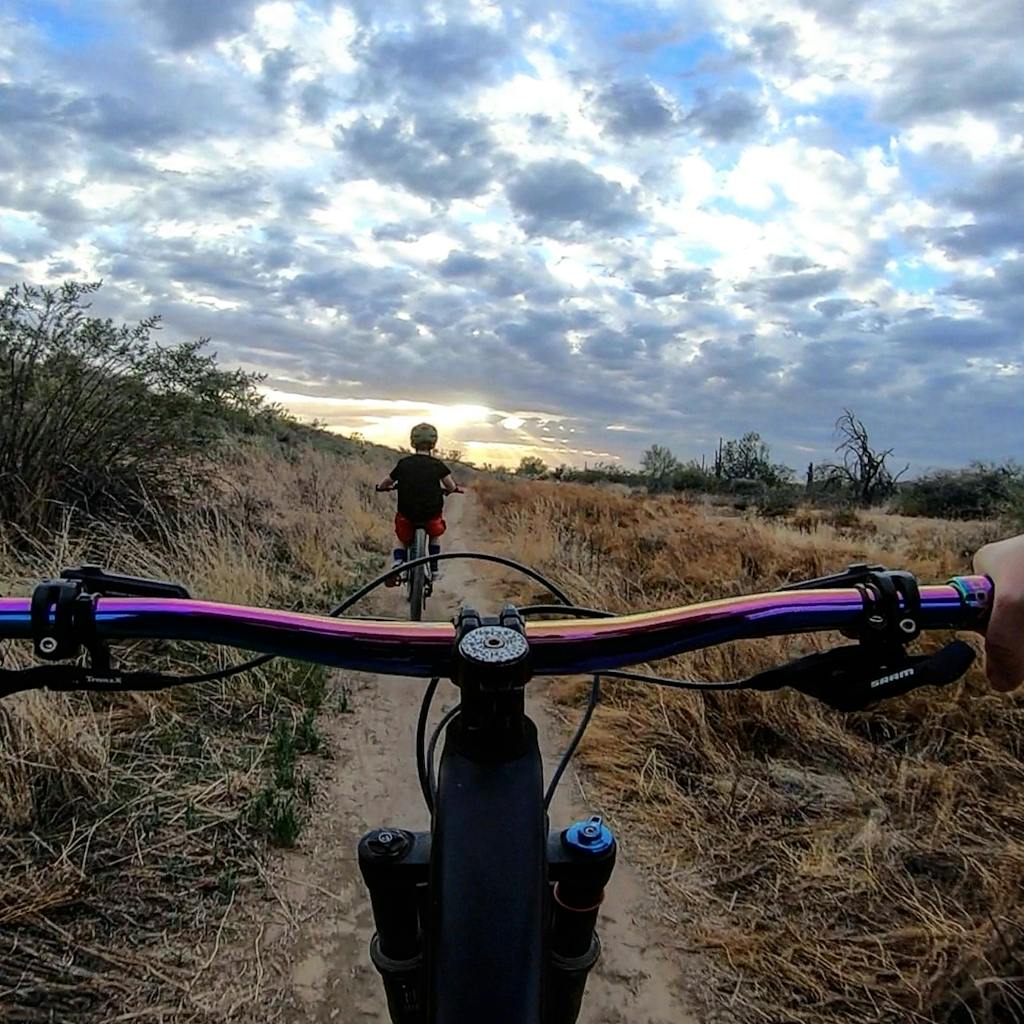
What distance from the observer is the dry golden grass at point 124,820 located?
2.49 m

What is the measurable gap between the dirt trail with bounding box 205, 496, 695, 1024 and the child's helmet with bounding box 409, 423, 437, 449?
4256 mm

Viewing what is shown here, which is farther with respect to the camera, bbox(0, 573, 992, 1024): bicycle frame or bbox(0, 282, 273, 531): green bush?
bbox(0, 282, 273, 531): green bush

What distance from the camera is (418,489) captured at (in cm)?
790

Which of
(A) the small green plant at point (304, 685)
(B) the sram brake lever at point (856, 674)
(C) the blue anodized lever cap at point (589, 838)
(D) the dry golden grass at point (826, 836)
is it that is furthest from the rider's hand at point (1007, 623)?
(A) the small green plant at point (304, 685)

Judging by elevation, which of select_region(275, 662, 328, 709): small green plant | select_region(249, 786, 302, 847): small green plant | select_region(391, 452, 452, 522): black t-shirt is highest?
select_region(391, 452, 452, 522): black t-shirt

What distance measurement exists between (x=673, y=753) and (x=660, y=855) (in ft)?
2.80

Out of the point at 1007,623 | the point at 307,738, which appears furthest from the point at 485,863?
the point at 307,738

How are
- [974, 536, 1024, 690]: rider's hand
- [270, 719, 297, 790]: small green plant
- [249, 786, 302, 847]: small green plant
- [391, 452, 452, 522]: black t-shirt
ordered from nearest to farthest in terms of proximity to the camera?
[974, 536, 1024, 690]: rider's hand
[249, 786, 302, 847]: small green plant
[270, 719, 297, 790]: small green plant
[391, 452, 452, 522]: black t-shirt

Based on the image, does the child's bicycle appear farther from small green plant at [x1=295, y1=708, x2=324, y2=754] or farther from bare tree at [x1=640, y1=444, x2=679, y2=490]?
bare tree at [x1=640, y1=444, x2=679, y2=490]

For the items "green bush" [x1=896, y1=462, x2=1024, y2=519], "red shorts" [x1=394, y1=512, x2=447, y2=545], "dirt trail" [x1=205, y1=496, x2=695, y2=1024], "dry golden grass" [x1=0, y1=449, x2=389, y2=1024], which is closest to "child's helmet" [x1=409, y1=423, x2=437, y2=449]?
"red shorts" [x1=394, y1=512, x2=447, y2=545]

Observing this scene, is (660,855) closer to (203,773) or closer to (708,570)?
(203,773)

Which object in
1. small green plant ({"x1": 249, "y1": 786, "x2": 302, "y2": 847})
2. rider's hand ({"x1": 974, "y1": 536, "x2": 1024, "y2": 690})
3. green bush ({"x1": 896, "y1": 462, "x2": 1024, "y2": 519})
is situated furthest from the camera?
green bush ({"x1": 896, "y1": 462, "x2": 1024, "y2": 519})

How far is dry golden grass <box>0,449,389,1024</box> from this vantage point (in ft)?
8.18

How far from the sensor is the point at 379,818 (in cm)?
378
